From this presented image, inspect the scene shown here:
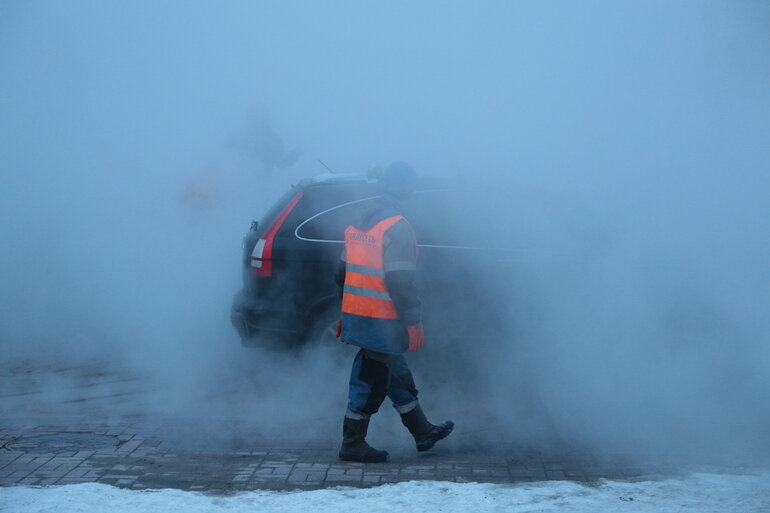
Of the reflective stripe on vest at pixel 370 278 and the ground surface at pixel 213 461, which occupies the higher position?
the reflective stripe on vest at pixel 370 278

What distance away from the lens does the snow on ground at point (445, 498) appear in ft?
11.3

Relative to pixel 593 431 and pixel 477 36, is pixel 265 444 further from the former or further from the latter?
pixel 477 36

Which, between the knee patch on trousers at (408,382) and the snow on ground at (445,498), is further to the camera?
the knee patch on trousers at (408,382)

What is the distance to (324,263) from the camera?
5.43 meters

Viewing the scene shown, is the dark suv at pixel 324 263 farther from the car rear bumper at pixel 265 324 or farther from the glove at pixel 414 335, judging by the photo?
the glove at pixel 414 335

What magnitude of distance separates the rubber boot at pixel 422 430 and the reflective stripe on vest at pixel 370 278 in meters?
0.55

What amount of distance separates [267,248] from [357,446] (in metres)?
1.74

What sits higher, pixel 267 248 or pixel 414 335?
pixel 267 248

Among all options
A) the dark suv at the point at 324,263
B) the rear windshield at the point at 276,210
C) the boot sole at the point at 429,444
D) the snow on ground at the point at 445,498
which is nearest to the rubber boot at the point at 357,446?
the boot sole at the point at 429,444

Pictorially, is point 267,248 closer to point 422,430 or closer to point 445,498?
point 422,430

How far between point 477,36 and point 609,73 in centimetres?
123

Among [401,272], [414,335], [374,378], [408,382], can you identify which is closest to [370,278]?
[401,272]

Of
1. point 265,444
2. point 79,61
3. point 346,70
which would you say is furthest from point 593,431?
point 79,61

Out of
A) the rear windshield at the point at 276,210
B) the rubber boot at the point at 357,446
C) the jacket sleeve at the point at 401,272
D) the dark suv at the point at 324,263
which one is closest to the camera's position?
the jacket sleeve at the point at 401,272
